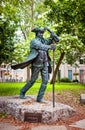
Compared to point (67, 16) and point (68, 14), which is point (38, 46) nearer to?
point (68, 14)

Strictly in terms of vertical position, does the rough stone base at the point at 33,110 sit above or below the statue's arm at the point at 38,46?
below

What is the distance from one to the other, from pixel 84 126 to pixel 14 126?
2.05 meters


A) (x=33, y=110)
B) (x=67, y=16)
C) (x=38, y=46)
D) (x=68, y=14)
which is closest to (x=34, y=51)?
(x=38, y=46)

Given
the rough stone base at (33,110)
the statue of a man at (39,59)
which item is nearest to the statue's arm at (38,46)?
the statue of a man at (39,59)

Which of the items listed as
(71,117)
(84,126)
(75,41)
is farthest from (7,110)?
Result: (75,41)

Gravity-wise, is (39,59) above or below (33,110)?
above

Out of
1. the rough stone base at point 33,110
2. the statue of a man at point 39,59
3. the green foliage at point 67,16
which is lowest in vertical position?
the rough stone base at point 33,110

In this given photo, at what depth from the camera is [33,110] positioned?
9672mm

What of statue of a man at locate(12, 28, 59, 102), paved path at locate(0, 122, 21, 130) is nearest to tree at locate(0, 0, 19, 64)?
statue of a man at locate(12, 28, 59, 102)

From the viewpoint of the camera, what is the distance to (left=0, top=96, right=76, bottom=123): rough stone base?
957cm

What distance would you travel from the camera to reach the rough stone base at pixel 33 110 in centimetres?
957

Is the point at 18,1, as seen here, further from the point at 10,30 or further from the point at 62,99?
the point at 10,30

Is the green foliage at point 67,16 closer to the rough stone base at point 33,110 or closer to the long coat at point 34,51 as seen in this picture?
the long coat at point 34,51

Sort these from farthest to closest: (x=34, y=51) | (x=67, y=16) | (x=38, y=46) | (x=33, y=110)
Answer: (x=67, y=16)
(x=34, y=51)
(x=38, y=46)
(x=33, y=110)
